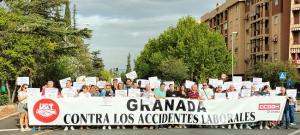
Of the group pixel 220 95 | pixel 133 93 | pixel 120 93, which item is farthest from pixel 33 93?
pixel 220 95

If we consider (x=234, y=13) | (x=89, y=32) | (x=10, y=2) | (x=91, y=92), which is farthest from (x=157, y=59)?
(x=91, y=92)

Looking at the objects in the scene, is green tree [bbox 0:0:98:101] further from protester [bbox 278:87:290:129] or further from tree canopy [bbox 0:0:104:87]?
protester [bbox 278:87:290:129]

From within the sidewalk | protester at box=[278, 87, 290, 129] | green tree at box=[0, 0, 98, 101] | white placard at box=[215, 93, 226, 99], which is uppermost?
green tree at box=[0, 0, 98, 101]

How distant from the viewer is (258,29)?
83.6m

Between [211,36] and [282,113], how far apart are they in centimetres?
5635

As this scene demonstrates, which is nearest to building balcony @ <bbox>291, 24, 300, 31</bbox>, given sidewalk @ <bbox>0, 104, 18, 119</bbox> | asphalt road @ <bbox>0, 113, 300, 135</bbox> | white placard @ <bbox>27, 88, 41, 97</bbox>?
sidewalk @ <bbox>0, 104, 18, 119</bbox>

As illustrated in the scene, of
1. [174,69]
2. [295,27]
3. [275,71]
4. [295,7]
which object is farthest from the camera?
[295,27]

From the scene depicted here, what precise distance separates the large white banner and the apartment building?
5244cm

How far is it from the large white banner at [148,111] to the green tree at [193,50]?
2078 inches

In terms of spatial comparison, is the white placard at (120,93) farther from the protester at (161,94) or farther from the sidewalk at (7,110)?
the sidewalk at (7,110)

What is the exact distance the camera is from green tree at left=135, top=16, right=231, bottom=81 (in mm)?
73062

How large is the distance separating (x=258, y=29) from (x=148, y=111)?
219 feet

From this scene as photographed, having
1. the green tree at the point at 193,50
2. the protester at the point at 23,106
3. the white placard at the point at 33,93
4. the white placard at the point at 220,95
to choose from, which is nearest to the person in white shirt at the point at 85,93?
the white placard at the point at 33,93

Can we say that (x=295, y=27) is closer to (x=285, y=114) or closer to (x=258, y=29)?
(x=258, y=29)
